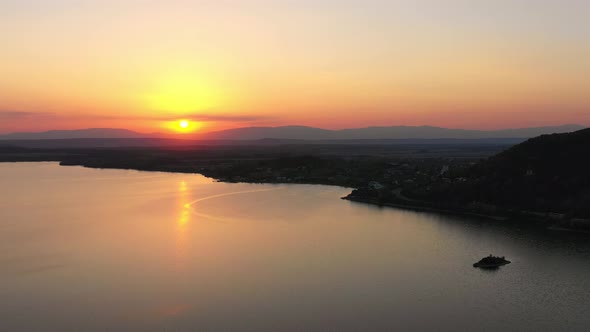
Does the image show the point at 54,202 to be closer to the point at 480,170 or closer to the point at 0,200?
the point at 0,200

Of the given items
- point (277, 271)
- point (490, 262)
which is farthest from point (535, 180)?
point (277, 271)

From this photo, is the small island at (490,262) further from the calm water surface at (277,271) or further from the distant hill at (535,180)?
the distant hill at (535,180)

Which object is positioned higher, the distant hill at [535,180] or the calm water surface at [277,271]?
the distant hill at [535,180]

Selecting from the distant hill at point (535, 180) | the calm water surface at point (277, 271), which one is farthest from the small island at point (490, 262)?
the distant hill at point (535, 180)

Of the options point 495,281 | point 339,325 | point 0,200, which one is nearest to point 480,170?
point 495,281

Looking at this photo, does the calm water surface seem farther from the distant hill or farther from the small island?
the distant hill

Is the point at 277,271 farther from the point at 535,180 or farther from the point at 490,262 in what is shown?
the point at 535,180

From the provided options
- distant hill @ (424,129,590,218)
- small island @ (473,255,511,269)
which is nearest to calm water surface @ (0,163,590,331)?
small island @ (473,255,511,269)
